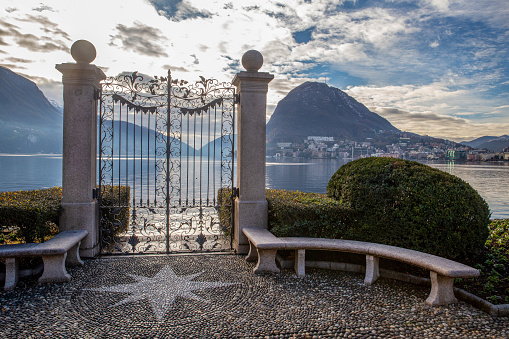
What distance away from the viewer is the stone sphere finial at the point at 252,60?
6.32m

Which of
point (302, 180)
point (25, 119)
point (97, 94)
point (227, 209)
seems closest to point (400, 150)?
point (302, 180)

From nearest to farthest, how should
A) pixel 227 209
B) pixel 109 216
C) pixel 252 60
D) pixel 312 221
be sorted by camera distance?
1. pixel 312 221
2. pixel 252 60
3. pixel 109 216
4. pixel 227 209

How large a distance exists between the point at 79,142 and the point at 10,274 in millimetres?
2501

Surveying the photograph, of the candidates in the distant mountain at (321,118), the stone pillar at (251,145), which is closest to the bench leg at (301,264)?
the stone pillar at (251,145)

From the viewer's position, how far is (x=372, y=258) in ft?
16.8

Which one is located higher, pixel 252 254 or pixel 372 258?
pixel 372 258

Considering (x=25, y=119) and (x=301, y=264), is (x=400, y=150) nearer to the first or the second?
(x=301, y=264)

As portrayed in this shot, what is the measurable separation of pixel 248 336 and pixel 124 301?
1947mm

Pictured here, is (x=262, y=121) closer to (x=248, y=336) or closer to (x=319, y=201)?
(x=319, y=201)

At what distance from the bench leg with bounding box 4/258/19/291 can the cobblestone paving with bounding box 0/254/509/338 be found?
0.43ft

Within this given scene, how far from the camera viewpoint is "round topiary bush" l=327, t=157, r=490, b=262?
209 inches

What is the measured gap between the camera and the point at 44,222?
213 inches

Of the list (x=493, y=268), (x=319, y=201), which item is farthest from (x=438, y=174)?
(x=319, y=201)

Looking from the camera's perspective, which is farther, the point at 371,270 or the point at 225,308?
the point at 371,270
